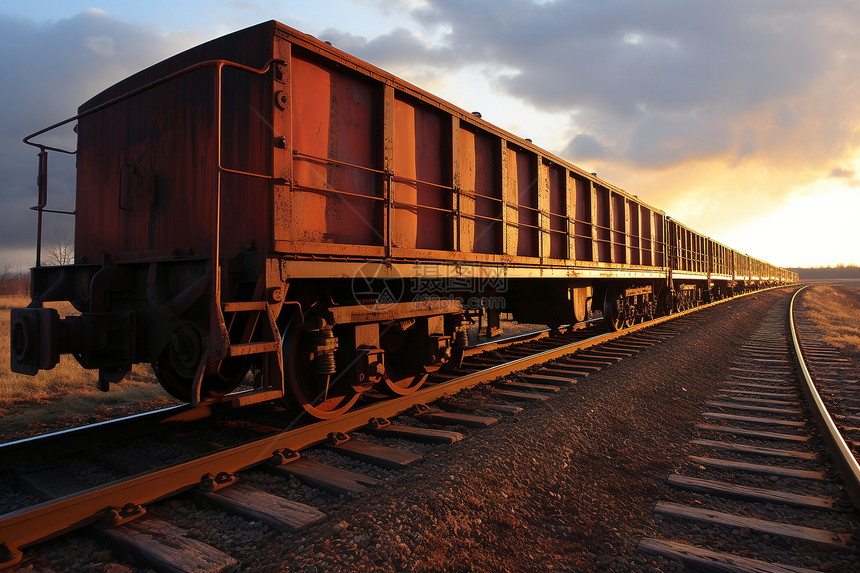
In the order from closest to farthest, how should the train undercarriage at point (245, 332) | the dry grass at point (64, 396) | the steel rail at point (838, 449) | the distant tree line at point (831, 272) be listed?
the steel rail at point (838, 449), the train undercarriage at point (245, 332), the dry grass at point (64, 396), the distant tree line at point (831, 272)

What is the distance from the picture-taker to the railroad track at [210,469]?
262 cm

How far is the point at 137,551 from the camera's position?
2510 millimetres

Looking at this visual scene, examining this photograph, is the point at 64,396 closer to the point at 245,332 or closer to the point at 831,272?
the point at 245,332

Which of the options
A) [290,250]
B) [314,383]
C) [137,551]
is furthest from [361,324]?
[137,551]

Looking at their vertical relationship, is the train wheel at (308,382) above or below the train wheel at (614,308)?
below

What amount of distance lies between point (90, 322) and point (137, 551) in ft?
7.43

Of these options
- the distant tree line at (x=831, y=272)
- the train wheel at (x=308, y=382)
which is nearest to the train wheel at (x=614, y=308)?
the train wheel at (x=308, y=382)

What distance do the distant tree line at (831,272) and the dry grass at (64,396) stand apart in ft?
638

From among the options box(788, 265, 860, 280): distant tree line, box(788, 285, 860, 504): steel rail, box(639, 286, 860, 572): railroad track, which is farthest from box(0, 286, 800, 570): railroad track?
box(788, 265, 860, 280): distant tree line

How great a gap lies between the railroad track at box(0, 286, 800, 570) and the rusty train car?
388mm

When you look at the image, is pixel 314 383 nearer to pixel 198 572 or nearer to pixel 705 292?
pixel 198 572

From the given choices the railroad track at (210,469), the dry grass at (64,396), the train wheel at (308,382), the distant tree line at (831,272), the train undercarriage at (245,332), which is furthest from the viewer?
the distant tree line at (831,272)

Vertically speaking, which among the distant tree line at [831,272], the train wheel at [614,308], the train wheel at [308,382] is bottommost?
the train wheel at [308,382]

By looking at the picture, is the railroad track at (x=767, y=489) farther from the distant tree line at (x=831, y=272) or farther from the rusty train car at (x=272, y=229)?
the distant tree line at (x=831, y=272)
